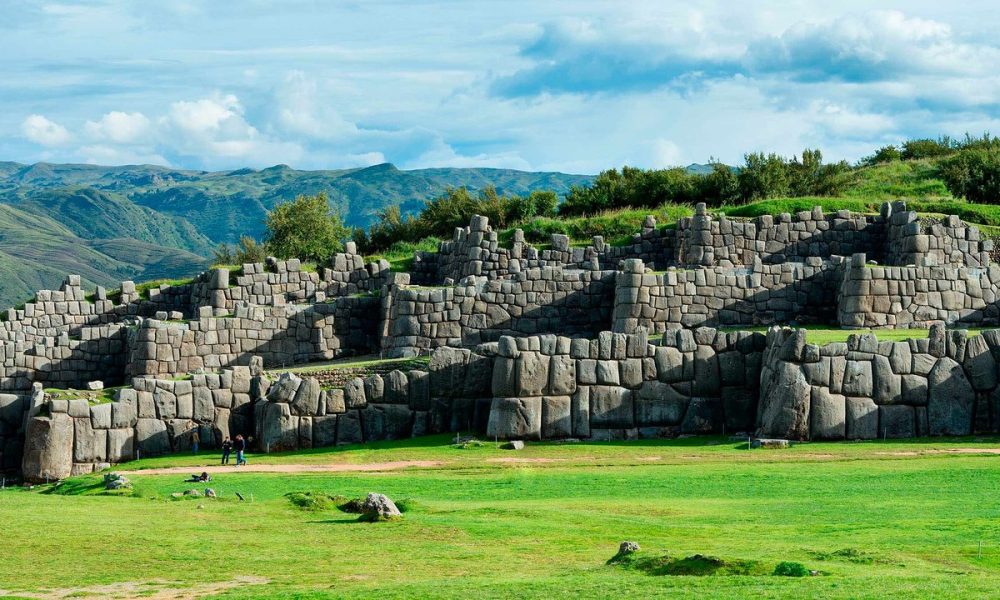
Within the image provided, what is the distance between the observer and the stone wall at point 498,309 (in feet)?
139

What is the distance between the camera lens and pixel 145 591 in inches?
644

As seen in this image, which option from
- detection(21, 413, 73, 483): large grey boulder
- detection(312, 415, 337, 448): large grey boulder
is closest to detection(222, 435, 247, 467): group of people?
detection(312, 415, 337, 448): large grey boulder

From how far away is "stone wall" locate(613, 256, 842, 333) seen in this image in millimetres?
41312

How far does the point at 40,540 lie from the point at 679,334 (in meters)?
18.7

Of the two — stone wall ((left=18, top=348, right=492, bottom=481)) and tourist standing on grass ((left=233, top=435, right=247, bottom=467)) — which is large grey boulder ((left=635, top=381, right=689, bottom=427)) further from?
tourist standing on grass ((left=233, top=435, right=247, bottom=467))

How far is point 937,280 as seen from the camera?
136 ft

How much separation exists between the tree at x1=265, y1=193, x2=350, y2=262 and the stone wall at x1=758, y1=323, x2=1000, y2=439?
29432 millimetres

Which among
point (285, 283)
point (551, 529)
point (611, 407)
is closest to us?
point (551, 529)

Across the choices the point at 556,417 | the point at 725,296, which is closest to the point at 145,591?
the point at 556,417

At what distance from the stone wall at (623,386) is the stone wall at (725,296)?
675cm

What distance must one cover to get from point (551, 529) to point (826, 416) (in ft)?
42.9

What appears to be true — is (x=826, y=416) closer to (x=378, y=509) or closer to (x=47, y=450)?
(x=378, y=509)

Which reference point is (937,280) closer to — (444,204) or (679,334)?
(679,334)

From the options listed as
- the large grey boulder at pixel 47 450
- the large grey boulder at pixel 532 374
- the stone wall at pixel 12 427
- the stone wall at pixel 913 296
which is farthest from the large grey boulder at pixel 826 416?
the stone wall at pixel 12 427
